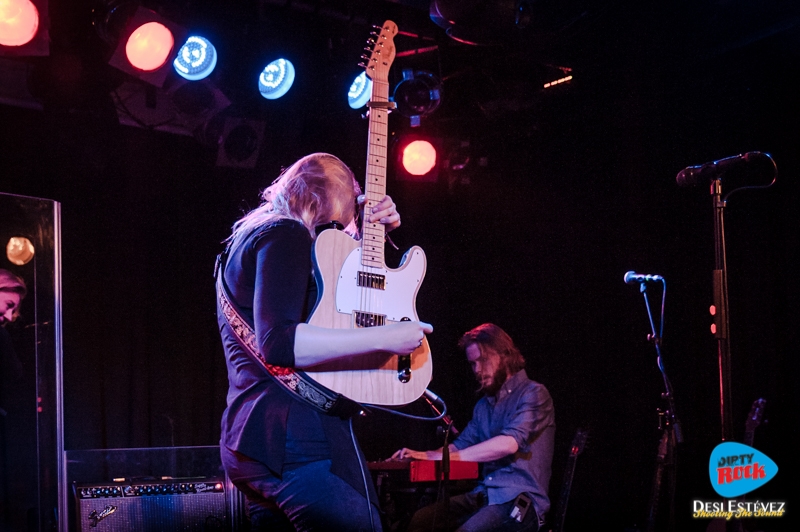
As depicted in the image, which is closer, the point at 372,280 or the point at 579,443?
the point at 372,280

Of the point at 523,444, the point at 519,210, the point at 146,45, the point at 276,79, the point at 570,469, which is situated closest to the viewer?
the point at 146,45

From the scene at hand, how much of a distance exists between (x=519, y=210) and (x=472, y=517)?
3023mm

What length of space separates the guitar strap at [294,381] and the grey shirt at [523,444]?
10.4ft

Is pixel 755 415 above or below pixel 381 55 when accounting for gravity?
below

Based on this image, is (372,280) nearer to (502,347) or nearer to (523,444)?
(523,444)

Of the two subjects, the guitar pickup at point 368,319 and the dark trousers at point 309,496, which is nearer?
the dark trousers at point 309,496

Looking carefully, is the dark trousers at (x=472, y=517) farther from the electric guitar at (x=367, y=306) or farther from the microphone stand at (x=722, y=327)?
the electric guitar at (x=367, y=306)

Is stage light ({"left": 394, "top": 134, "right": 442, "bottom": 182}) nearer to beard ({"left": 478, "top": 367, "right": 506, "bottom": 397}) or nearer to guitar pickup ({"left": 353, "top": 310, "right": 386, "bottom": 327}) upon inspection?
beard ({"left": 478, "top": 367, "right": 506, "bottom": 397})

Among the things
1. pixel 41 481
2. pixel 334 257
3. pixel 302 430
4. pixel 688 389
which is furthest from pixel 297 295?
pixel 688 389

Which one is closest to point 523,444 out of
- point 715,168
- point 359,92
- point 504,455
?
point 504,455

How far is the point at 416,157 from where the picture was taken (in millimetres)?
6035

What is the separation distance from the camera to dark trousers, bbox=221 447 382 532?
186 centimetres

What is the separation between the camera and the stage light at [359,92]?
5.39 meters

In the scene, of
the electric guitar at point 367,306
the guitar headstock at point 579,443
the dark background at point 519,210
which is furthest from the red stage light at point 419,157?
the electric guitar at point 367,306
